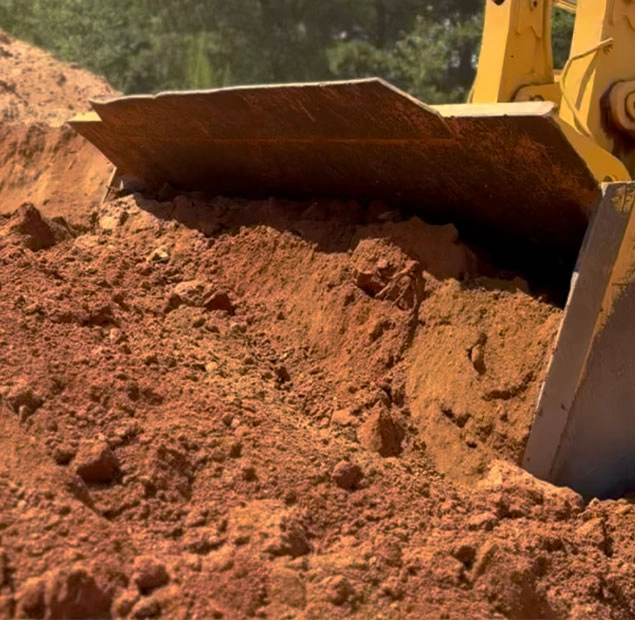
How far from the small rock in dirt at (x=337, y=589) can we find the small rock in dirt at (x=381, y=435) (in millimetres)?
753

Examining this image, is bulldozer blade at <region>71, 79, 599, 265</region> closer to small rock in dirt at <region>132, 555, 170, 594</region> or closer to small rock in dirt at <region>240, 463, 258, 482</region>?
small rock in dirt at <region>240, 463, 258, 482</region>

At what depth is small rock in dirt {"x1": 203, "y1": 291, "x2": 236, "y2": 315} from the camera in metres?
3.39

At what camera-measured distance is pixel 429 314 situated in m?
3.11

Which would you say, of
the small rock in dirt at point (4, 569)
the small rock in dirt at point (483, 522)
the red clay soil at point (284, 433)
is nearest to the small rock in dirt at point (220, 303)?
the red clay soil at point (284, 433)

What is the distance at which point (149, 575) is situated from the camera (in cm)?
189

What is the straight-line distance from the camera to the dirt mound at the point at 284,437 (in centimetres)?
196

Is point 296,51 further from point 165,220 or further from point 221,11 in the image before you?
point 165,220

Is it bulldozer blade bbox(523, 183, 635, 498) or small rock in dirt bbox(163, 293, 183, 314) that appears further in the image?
small rock in dirt bbox(163, 293, 183, 314)

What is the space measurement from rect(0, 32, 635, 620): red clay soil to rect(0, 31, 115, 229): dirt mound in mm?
2737

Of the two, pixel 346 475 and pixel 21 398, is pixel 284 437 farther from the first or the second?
pixel 21 398

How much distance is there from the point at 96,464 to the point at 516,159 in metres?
1.61

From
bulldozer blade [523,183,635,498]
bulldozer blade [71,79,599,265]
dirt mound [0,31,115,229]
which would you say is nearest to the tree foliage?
dirt mound [0,31,115,229]

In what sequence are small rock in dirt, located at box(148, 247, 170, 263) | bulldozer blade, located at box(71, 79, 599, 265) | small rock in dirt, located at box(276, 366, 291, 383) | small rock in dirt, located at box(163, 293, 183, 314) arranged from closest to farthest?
bulldozer blade, located at box(71, 79, 599, 265) < small rock in dirt, located at box(276, 366, 291, 383) < small rock in dirt, located at box(163, 293, 183, 314) < small rock in dirt, located at box(148, 247, 170, 263)

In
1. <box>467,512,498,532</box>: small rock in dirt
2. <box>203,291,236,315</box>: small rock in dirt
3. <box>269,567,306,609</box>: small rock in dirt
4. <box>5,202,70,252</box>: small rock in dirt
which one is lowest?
<box>269,567,306,609</box>: small rock in dirt
